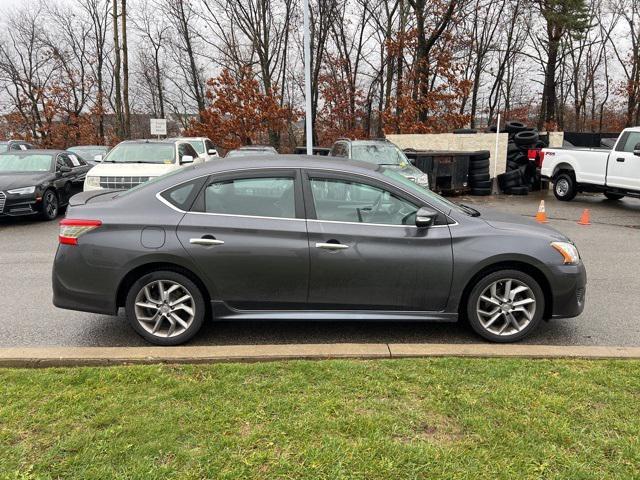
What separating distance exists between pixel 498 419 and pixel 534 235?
1.95 meters

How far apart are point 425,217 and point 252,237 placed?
4.79 ft

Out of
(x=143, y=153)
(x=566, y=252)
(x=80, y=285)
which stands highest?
(x=143, y=153)

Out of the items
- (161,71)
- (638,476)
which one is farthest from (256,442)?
(161,71)

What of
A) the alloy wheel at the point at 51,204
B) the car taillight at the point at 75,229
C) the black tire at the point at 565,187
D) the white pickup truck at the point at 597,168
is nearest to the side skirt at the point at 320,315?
the car taillight at the point at 75,229

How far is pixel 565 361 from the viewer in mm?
3631

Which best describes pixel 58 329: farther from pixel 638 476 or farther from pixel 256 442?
pixel 638 476

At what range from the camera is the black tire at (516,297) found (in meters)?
4.16

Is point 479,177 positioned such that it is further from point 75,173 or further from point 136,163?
point 75,173

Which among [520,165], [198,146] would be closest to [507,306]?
[520,165]

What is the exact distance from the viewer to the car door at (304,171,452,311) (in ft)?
13.3

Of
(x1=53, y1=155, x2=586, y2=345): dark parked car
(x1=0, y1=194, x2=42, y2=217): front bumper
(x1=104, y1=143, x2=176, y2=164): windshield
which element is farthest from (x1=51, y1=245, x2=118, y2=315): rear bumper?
(x1=0, y1=194, x2=42, y2=217): front bumper

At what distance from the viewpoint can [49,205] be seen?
1108 centimetres

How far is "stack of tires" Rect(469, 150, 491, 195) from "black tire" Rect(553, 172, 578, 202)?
1974 mm

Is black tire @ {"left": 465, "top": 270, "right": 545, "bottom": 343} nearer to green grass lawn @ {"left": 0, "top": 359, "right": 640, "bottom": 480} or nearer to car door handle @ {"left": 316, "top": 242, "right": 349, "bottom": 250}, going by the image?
green grass lawn @ {"left": 0, "top": 359, "right": 640, "bottom": 480}
